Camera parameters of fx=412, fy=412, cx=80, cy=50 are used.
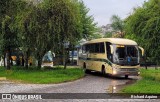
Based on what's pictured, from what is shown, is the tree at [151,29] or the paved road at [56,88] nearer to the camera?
the paved road at [56,88]

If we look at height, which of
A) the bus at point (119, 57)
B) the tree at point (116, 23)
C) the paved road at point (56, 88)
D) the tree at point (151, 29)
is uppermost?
the tree at point (116, 23)

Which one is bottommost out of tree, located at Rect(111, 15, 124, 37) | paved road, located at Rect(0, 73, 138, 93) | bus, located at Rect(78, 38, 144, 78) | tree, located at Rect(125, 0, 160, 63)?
paved road, located at Rect(0, 73, 138, 93)

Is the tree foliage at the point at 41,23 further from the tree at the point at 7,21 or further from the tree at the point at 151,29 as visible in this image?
the tree at the point at 151,29

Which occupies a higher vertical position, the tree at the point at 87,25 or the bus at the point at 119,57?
the tree at the point at 87,25

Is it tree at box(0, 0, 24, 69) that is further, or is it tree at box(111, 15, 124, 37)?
tree at box(111, 15, 124, 37)

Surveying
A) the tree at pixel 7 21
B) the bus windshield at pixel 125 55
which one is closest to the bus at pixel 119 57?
→ the bus windshield at pixel 125 55

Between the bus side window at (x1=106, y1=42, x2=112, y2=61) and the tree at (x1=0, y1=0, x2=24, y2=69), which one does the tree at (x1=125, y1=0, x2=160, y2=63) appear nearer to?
the bus side window at (x1=106, y1=42, x2=112, y2=61)

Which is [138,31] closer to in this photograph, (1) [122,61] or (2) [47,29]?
(1) [122,61]

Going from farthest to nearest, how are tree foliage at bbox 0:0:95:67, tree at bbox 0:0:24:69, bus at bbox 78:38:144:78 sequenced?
tree at bbox 0:0:24:69 → tree foliage at bbox 0:0:95:67 → bus at bbox 78:38:144:78

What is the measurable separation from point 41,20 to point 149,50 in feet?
32.7

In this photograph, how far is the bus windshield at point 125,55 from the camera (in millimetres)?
32969

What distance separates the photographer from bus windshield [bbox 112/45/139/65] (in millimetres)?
32969

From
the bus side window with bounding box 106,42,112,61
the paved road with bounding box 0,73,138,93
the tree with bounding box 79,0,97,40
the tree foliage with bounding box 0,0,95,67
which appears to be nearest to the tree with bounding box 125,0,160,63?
the bus side window with bounding box 106,42,112,61

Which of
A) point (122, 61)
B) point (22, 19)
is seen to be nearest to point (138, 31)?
point (122, 61)
